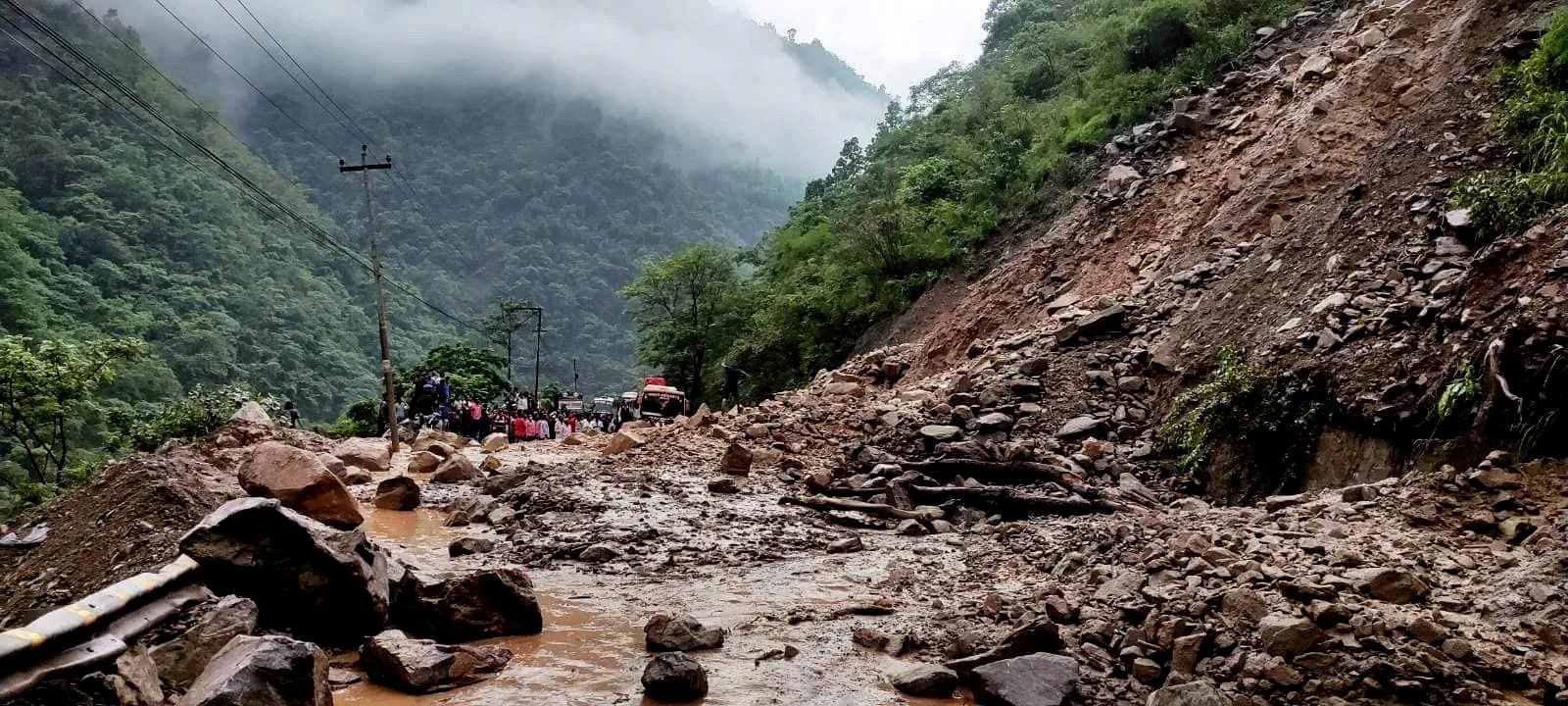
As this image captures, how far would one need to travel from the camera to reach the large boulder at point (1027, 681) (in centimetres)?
448

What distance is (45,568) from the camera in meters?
5.40

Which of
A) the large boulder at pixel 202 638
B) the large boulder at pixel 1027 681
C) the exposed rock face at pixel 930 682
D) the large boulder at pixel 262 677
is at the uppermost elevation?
the large boulder at pixel 262 677

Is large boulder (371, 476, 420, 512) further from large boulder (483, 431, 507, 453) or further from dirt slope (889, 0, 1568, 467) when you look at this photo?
dirt slope (889, 0, 1568, 467)

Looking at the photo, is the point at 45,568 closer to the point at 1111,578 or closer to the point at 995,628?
the point at 995,628

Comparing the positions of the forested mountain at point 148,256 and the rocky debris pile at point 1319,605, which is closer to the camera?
the rocky debris pile at point 1319,605

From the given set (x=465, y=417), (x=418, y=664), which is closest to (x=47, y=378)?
(x=465, y=417)

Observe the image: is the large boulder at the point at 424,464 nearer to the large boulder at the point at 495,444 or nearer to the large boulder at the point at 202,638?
the large boulder at the point at 495,444

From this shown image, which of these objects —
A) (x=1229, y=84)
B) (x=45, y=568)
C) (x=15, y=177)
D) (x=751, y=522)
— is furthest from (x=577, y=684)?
(x=15, y=177)

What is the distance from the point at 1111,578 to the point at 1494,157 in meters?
8.37

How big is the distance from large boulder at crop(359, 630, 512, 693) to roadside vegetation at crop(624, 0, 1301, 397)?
18.9m

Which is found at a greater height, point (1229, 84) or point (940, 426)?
point (1229, 84)

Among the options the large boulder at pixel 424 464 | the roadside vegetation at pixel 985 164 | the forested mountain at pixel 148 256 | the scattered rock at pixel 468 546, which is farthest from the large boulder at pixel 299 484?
the forested mountain at pixel 148 256

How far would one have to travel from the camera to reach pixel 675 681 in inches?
184

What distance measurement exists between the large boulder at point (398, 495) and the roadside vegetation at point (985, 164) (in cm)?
1504
